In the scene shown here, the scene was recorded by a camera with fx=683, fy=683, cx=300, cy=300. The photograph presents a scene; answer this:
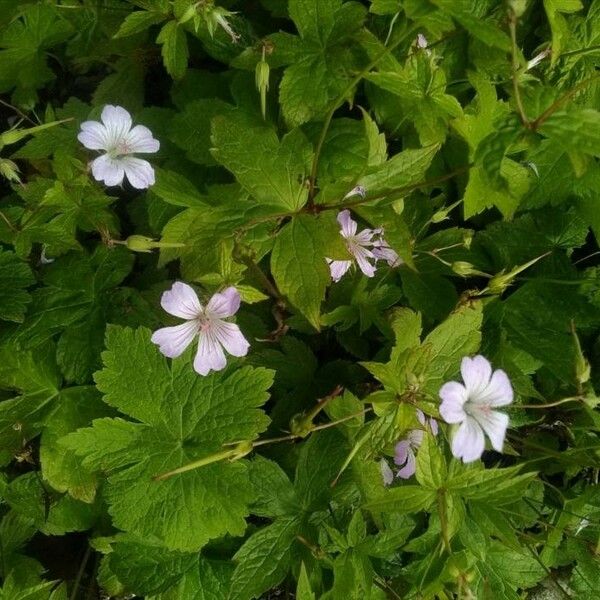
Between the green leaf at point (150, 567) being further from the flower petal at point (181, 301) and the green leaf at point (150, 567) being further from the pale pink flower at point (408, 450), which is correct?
the flower petal at point (181, 301)

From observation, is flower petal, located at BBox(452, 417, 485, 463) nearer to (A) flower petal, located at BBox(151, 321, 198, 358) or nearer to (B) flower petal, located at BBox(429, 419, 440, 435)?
(B) flower petal, located at BBox(429, 419, 440, 435)

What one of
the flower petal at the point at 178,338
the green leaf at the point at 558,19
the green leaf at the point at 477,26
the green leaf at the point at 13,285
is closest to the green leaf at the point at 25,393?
the green leaf at the point at 13,285

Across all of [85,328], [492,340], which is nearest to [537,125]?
[492,340]

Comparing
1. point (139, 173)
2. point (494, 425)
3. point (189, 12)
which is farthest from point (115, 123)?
point (494, 425)

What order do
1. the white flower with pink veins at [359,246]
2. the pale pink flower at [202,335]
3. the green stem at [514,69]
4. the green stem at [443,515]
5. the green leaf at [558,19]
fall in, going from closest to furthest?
the green stem at [514,69]
the green stem at [443,515]
the pale pink flower at [202,335]
the green leaf at [558,19]
the white flower with pink veins at [359,246]

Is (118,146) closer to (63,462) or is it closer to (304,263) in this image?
(304,263)

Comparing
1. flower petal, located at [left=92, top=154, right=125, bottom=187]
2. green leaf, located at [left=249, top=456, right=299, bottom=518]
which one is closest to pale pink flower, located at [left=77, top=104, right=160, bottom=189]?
flower petal, located at [left=92, top=154, right=125, bottom=187]
